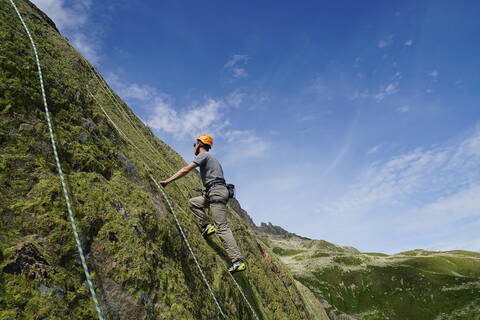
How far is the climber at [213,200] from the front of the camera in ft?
33.0

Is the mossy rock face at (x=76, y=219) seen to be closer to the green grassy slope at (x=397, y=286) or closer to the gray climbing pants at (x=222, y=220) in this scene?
the gray climbing pants at (x=222, y=220)

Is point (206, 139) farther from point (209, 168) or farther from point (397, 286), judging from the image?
point (397, 286)

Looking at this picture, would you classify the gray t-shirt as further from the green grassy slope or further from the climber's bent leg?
the green grassy slope

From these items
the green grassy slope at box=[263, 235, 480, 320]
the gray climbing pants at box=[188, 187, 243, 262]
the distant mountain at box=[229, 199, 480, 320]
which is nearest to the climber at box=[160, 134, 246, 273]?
the gray climbing pants at box=[188, 187, 243, 262]

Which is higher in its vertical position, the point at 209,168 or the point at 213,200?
the point at 209,168

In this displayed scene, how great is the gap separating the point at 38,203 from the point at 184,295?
3.54 metres

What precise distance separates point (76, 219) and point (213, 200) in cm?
531

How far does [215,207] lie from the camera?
33.2 ft

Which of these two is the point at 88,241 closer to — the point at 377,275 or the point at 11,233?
the point at 11,233

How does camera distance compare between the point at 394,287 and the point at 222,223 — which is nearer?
the point at 222,223

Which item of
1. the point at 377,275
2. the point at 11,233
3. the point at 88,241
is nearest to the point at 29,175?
the point at 11,233

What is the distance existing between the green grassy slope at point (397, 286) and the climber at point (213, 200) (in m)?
63.2

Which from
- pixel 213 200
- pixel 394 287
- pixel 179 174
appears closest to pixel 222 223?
pixel 213 200

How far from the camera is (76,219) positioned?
5.31 meters
